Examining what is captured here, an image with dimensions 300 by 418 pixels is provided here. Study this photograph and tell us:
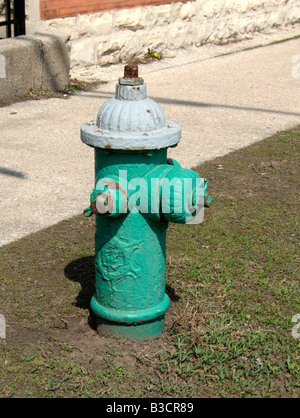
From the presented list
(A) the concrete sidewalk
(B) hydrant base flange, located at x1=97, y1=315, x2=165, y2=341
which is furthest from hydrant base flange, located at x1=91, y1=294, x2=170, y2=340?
(A) the concrete sidewalk

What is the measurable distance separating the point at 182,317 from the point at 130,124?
3.66ft

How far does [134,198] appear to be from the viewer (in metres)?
2.74

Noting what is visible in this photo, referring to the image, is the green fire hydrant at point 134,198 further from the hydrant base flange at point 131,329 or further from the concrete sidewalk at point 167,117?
the concrete sidewalk at point 167,117

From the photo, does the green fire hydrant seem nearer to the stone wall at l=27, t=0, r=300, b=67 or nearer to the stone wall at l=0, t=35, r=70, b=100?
the stone wall at l=0, t=35, r=70, b=100

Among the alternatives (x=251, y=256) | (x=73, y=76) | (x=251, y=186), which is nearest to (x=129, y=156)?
(x=251, y=256)

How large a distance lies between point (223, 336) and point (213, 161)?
282cm

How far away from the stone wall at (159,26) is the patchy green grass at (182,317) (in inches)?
168

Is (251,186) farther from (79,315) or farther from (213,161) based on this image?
(79,315)

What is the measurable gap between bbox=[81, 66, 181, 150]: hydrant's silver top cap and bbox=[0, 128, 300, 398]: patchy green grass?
1.02 metres

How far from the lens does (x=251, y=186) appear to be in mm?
5074

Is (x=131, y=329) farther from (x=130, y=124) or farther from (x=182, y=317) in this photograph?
(x=130, y=124)

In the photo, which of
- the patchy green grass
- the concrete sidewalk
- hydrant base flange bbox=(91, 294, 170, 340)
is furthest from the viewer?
the concrete sidewalk

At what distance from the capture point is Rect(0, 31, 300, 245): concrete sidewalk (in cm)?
477

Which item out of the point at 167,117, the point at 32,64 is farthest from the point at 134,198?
the point at 32,64
